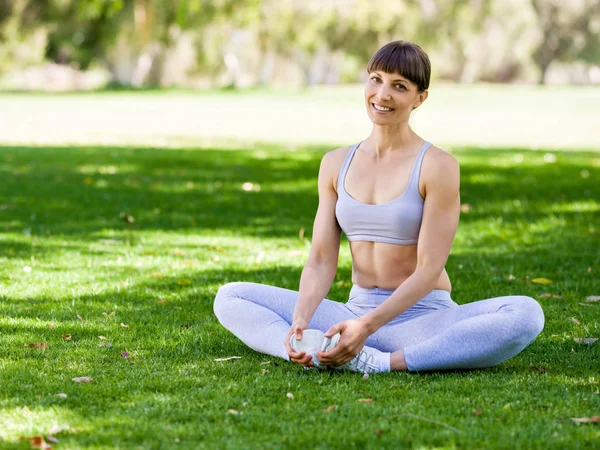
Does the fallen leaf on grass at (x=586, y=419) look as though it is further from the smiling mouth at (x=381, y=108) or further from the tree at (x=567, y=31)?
the tree at (x=567, y=31)

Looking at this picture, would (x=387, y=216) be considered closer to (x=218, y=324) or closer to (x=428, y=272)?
(x=428, y=272)

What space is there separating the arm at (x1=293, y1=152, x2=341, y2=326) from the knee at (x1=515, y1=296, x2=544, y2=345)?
90cm

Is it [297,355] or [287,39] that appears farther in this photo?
[287,39]

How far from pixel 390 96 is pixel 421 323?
3.52 feet

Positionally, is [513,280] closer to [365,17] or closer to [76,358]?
[76,358]

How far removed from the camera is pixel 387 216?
438 centimetres

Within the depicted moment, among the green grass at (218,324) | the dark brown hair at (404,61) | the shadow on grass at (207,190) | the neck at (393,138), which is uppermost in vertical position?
the dark brown hair at (404,61)

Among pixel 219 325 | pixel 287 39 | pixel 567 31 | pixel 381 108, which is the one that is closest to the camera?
pixel 381 108

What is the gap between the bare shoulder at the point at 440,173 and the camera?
4250 mm

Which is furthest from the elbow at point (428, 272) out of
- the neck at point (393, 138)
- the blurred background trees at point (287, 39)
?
the blurred background trees at point (287, 39)

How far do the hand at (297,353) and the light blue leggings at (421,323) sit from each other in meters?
0.21

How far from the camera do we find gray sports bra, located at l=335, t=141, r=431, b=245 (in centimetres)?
433

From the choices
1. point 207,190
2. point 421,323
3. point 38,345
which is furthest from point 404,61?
point 207,190

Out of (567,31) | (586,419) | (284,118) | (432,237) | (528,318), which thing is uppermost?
(567,31)
